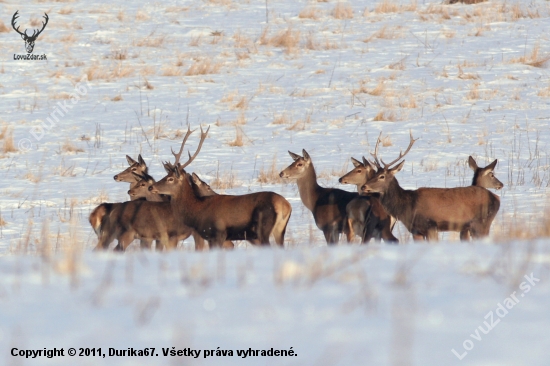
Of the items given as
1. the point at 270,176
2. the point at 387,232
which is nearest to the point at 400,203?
the point at 387,232

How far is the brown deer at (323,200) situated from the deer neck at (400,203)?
1.48 feet

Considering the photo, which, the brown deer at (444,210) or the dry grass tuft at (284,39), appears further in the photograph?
the dry grass tuft at (284,39)

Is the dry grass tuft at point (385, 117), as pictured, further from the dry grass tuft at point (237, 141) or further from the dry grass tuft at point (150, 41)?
the dry grass tuft at point (150, 41)

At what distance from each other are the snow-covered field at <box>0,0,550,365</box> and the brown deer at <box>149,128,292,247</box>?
31 centimetres

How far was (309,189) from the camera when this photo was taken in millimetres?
11367

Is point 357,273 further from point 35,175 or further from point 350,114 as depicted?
point 350,114

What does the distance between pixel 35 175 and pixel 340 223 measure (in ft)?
20.3

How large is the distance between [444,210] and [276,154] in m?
5.90

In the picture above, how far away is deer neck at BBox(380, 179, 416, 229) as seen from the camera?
10039 mm

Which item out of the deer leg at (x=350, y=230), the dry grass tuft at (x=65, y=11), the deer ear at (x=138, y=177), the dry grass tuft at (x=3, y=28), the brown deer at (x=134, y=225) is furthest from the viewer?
the dry grass tuft at (x=65, y=11)

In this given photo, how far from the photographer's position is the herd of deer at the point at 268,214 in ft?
31.2

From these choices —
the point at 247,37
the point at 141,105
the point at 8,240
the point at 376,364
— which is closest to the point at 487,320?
the point at 376,364

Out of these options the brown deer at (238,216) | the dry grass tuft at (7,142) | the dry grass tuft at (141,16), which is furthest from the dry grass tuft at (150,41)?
the brown deer at (238,216)

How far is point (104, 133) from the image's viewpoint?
56.0 feet
